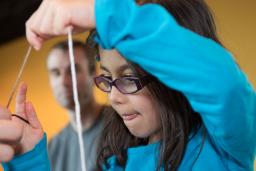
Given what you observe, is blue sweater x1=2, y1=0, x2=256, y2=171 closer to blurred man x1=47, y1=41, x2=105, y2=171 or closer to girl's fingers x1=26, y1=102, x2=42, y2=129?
girl's fingers x1=26, y1=102, x2=42, y2=129

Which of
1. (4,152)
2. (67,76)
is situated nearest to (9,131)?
(4,152)

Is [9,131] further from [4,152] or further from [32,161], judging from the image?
[32,161]

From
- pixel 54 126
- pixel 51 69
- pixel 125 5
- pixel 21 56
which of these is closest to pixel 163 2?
pixel 125 5

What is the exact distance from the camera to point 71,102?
1.66m

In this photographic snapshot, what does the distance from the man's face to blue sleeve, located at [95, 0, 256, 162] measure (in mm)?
1117

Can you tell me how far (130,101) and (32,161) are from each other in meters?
0.22

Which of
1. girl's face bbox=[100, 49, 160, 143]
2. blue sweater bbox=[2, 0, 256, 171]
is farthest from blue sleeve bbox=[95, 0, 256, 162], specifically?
girl's face bbox=[100, 49, 160, 143]

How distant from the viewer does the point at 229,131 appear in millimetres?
534

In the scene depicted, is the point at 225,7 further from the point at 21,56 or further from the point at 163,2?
the point at 21,56

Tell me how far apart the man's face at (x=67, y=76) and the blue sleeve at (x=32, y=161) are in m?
0.87

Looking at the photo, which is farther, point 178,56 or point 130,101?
point 130,101

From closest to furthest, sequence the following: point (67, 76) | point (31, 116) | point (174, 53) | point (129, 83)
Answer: point (174, 53), point (129, 83), point (31, 116), point (67, 76)

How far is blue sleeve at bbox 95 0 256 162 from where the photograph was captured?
1.59 feet

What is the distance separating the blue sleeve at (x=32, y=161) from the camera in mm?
700
